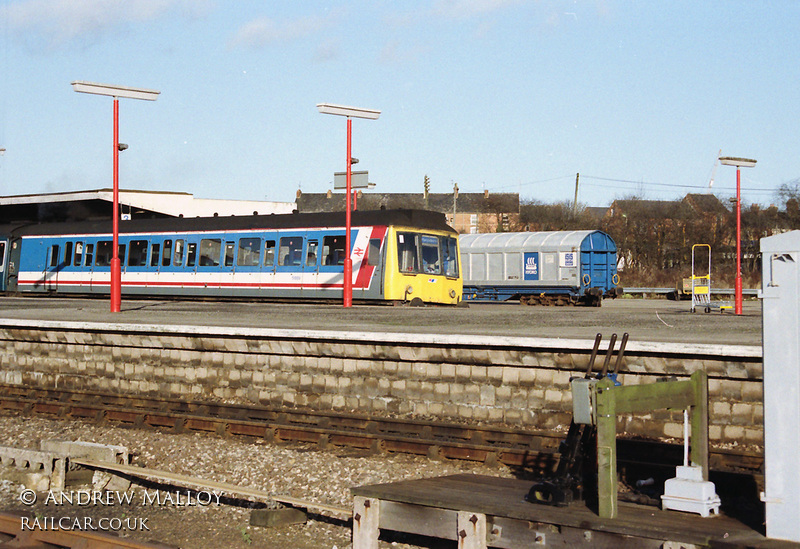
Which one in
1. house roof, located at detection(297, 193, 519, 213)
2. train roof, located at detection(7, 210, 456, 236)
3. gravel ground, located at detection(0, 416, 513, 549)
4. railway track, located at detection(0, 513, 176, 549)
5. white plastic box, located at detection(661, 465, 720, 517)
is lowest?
gravel ground, located at detection(0, 416, 513, 549)

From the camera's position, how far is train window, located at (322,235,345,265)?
24.9 meters

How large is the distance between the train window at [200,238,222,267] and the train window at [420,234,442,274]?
714 centimetres

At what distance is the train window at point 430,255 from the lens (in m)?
24.8

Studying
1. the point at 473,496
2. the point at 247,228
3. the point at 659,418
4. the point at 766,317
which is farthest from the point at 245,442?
the point at 247,228

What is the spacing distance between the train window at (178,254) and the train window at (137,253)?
5.48 ft

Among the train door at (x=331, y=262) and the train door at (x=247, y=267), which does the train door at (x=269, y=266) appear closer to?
the train door at (x=247, y=267)

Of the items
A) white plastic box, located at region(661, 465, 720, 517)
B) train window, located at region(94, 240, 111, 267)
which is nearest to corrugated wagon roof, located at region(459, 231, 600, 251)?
train window, located at region(94, 240, 111, 267)

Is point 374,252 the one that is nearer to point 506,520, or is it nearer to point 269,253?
point 269,253

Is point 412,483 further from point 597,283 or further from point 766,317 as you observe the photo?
point 597,283

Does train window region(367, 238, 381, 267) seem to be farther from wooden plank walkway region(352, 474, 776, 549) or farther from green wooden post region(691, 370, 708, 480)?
Result: green wooden post region(691, 370, 708, 480)

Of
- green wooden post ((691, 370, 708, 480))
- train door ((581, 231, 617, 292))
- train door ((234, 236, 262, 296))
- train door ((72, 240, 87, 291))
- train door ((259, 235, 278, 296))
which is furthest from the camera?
train door ((581, 231, 617, 292))

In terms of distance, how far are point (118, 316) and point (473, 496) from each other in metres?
15.6

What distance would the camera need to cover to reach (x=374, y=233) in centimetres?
2405

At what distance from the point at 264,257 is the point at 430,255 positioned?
17.5 feet
